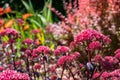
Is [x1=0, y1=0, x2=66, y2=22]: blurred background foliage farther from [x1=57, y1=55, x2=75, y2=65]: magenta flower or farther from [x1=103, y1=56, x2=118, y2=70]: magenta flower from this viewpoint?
[x1=57, y1=55, x2=75, y2=65]: magenta flower

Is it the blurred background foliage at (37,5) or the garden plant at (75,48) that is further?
the blurred background foliage at (37,5)

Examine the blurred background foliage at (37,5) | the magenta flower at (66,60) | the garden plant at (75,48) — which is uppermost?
the magenta flower at (66,60)

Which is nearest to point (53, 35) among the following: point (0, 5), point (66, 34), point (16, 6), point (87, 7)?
point (66, 34)

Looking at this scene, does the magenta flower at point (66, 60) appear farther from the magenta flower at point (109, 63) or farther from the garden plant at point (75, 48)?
the magenta flower at point (109, 63)

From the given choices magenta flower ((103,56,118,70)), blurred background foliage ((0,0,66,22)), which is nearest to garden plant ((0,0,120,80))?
magenta flower ((103,56,118,70))

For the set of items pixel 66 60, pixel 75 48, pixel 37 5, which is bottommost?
pixel 37 5

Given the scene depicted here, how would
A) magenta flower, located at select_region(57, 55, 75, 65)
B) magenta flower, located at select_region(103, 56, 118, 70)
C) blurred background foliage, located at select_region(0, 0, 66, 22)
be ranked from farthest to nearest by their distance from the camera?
1. blurred background foliage, located at select_region(0, 0, 66, 22)
2. magenta flower, located at select_region(103, 56, 118, 70)
3. magenta flower, located at select_region(57, 55, 75, 65)

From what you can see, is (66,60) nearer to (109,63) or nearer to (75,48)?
(109,63)

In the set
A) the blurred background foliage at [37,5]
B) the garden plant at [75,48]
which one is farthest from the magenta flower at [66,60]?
the blurred background foliage at [37,5]

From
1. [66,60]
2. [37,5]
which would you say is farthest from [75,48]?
[37,5]

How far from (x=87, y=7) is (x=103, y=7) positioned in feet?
0.94

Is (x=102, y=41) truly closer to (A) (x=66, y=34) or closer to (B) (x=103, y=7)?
(B) (x=103, y=7)

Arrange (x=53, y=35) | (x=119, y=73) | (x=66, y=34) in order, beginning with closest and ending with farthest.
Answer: (x=119, y=73)
(x=66, y=34)
(x=53, y=35)

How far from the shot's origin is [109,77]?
3896 mm
